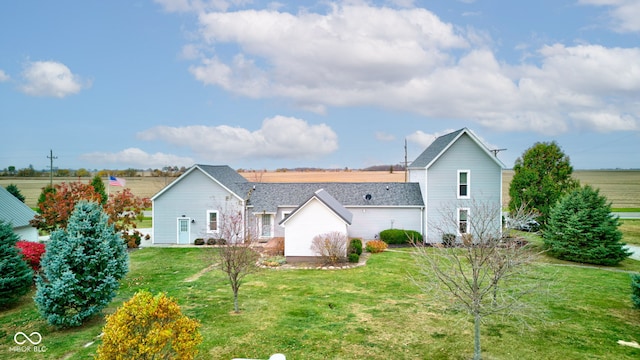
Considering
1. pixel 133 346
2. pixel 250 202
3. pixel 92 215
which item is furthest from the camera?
pixel 250 202

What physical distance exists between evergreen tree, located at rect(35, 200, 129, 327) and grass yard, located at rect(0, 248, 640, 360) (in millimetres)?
700

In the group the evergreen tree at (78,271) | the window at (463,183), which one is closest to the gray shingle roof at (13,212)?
the evergreen tree at (78,271)

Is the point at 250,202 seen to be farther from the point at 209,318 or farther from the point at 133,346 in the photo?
the point at 133,346

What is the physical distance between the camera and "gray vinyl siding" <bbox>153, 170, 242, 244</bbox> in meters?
29.8

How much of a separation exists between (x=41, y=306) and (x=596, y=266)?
28.0m

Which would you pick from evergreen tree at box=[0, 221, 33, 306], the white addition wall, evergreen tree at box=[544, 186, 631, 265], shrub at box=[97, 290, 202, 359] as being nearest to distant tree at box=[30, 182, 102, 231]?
evergreen tree at box=[0, 221, 33, 306]

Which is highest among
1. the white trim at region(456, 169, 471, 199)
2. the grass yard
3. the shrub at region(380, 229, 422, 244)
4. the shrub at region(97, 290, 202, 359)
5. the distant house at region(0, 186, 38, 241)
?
the white trim at region(456, 169, 471, 199)

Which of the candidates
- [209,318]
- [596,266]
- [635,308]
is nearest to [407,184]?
[596,266]

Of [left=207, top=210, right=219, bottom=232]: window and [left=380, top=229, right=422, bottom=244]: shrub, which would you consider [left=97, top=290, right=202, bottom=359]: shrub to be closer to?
[left=380, top=229, right=422, bottom=244]: shrub

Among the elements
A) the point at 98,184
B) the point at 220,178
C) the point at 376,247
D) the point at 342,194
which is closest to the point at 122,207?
the point at 220,178

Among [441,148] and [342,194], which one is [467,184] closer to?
[441,148]

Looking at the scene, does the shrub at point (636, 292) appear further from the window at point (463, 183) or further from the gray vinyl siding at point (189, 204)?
the gray vinyl siding at point (189, 204)

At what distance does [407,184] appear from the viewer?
31.4 meters

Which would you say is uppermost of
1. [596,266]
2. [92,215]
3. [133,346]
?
[92,215]
